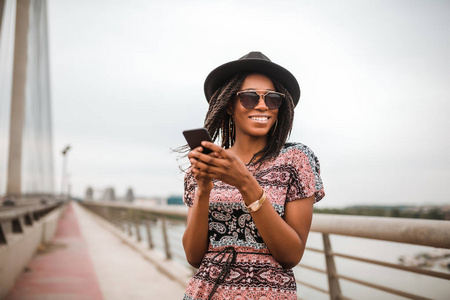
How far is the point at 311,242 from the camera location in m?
3.11

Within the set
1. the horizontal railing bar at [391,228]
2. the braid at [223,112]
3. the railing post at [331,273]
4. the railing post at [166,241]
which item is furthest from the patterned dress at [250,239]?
the railing post at [166,241]

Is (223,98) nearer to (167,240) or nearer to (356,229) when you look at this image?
(356,229)

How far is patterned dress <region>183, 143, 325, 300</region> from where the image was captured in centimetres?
135

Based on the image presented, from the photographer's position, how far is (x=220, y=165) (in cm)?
119

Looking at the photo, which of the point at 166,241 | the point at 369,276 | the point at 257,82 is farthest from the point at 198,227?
the point at 166,241

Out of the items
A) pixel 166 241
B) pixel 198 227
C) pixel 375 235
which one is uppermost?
pixel 198 227

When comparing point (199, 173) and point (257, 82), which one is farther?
point (257, 82)

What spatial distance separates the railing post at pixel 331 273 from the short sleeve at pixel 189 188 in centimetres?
154

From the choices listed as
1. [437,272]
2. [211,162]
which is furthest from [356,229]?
[211,162]

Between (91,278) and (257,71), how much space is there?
16.6ft

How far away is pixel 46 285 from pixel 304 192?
15.8 feet

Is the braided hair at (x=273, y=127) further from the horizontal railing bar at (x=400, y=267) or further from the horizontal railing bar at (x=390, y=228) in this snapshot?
the horizontal railing bar at (x=400, y=267)

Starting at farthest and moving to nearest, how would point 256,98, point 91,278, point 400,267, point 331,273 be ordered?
point 91,278
point 331,273
point 400,267
point 256,98

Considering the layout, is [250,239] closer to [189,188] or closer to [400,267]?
[189,188]
